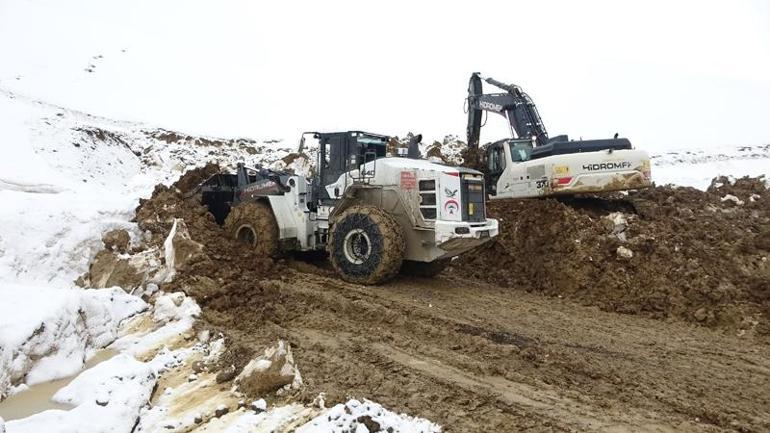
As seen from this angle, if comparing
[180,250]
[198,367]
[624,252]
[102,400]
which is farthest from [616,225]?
[102,400]

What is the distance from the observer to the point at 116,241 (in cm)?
796

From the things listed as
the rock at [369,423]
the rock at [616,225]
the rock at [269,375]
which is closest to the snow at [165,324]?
the rock at [269,375]

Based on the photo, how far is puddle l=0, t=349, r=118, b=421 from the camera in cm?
452

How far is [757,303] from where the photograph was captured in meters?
7.36

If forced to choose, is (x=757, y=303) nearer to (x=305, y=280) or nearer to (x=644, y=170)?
(x=644, y=170)

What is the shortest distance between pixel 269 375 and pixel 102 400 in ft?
4.43

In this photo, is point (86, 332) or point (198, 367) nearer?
point (198, 367)

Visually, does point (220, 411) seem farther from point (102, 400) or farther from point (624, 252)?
point (624, 252)

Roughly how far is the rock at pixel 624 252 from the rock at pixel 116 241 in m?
7.55

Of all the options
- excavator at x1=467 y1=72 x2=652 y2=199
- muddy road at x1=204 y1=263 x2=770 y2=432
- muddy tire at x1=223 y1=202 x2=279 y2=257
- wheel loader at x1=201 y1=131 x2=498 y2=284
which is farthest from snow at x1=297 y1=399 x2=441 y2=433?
excavator at x1=467 y1=72 x2=652 y2=199

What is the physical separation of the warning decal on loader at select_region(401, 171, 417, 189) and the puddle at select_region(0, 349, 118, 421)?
4.86 meters

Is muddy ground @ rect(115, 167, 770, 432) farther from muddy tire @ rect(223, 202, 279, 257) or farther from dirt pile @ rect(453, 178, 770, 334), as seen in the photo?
muddy tire @ rect(223, 202, 279, 257)

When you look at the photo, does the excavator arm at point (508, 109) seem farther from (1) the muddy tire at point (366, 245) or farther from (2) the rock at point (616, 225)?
(1) the muddy tire at point (366, 245)

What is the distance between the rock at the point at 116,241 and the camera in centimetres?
792
